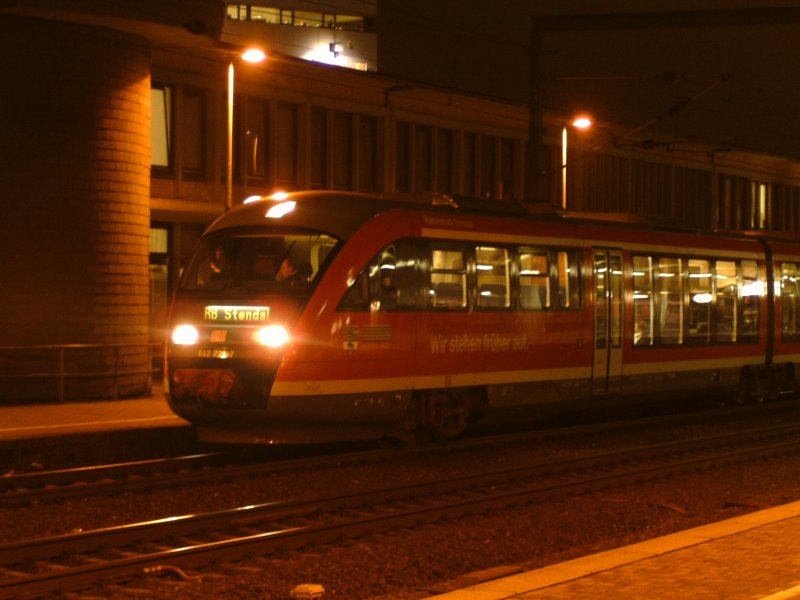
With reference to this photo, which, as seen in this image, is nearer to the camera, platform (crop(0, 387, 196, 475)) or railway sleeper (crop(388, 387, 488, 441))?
platform (crop(0, 387, 196, 475))

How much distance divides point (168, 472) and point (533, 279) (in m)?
5.72

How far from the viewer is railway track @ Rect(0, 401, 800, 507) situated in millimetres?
13305

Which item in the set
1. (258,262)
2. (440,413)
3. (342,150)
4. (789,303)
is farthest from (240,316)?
(342,150)

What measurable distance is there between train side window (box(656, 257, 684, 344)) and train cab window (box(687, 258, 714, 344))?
0.32 m

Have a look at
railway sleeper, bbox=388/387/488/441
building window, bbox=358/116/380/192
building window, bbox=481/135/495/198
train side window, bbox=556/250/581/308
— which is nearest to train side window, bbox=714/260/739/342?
train side window, bbox=556/250/581/308

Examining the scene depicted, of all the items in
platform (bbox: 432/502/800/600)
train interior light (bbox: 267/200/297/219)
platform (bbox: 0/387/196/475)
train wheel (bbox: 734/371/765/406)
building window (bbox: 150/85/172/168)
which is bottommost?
platform (bbox: 432/502/800/600)

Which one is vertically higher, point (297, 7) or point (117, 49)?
point (297, 7)

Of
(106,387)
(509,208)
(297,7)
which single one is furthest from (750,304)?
(297,7)

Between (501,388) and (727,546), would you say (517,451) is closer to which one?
(501,388)

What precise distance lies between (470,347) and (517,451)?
1582mm

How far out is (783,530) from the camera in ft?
34.3

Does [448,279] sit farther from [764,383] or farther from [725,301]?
[764,383]

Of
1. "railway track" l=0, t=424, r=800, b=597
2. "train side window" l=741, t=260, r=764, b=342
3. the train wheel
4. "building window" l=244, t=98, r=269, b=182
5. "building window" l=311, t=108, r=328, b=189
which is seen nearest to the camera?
"railway track" l=0, t=424, r=800, b=597

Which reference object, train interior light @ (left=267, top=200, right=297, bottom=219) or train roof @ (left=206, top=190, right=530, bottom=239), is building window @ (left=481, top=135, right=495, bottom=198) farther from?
train interior light @ (left=267, top=200, right=297, bottom=219)
